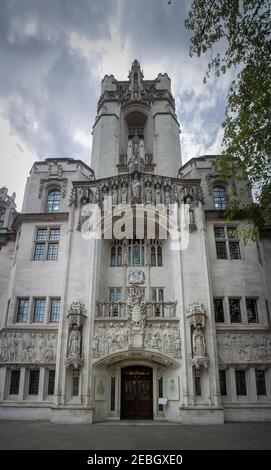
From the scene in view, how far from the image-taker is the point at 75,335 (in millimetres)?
16719

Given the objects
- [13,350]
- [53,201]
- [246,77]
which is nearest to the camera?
[246,77]

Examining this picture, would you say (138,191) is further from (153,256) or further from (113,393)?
(113,393)

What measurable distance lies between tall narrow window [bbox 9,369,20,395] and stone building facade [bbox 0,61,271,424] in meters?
0.05

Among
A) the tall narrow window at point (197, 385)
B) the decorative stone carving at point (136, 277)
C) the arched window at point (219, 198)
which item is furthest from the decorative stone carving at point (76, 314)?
the arched window at point (219, 198)

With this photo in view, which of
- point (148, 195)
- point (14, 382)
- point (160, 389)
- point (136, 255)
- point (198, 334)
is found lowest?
point (160, 389)

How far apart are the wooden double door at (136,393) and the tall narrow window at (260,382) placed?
611 centimetres

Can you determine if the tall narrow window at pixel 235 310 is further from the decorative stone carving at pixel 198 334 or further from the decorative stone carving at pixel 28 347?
the decorative stone carving at pixel 28 347

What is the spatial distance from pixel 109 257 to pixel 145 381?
325 inches

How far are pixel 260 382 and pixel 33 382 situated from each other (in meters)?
12.9

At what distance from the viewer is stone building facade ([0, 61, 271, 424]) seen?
53.9 feet

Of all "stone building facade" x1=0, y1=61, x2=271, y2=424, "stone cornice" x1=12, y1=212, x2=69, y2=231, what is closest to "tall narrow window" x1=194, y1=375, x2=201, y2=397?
"stone building facade" x1=0, y1=61, x2=271, y2=424

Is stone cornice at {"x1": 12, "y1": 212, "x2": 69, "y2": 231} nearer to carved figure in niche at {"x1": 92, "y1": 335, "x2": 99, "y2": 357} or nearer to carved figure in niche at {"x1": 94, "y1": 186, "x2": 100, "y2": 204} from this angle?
carved figure in niche at {"x1": 94, "y1": 186, "x2": 100, "y2": 204}

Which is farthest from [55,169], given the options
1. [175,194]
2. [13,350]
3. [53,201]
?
[13,350]

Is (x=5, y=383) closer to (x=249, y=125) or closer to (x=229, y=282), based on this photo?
(x=229, y=282)
